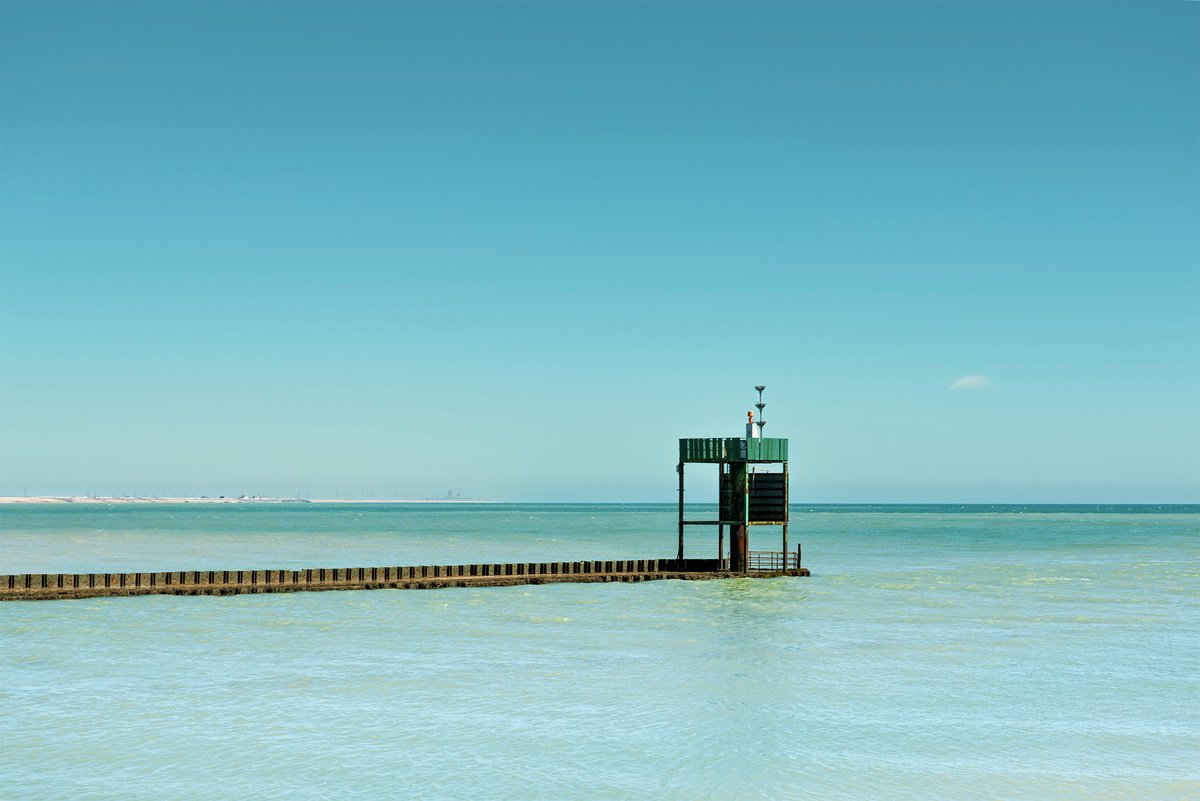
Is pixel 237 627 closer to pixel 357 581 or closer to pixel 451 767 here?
pixel 357 581

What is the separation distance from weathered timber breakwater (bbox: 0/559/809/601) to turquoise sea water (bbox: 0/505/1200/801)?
2.63 feet

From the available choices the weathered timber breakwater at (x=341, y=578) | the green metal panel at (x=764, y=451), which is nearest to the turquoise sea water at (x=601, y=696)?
the weathered timber breakwater at (x=341, y=578)

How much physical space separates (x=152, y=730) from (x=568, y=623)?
22.6 m

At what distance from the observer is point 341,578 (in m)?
59.8

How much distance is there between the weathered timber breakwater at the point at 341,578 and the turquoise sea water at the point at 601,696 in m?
0.80

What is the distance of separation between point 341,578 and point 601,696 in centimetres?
3162

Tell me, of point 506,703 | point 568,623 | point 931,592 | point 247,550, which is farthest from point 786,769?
point 247,550

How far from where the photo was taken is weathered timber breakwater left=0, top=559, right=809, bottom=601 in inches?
2090

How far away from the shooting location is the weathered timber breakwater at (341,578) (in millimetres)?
53094

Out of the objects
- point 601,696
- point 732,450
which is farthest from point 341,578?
point 601,696

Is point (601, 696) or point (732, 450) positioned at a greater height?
point (732, 450)

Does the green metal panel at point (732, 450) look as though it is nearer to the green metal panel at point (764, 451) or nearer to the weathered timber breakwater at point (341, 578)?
the green metal panel at point (764, 451)

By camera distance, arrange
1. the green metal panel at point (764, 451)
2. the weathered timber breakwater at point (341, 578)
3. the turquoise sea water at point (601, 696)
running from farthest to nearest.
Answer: the green metal panel at point (764, 451) → the weathered timber breakwater at point (341, 578) → the turquoise sea water at point (601, 696)

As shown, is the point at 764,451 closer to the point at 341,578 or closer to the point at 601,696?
the point at 341,578
